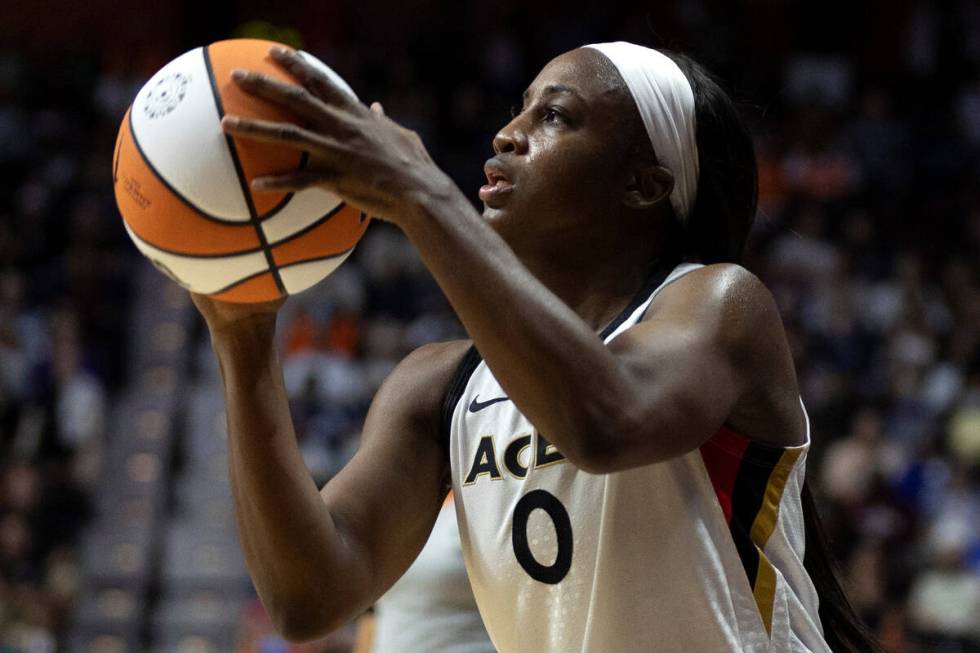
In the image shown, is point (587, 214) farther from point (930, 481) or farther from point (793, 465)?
point (930, 481)

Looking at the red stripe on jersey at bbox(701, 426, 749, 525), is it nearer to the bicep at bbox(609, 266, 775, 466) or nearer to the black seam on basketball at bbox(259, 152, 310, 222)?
the bicep at bbox(609, 266, 775, 466)

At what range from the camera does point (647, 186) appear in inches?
111

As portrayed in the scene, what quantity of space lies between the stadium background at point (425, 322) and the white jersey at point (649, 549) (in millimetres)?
5171

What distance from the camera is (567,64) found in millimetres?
2883

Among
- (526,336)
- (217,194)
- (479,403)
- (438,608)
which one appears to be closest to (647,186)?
(479,403)

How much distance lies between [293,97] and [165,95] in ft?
1.17

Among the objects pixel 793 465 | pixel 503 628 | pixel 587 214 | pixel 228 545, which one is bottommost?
pixel 228 545

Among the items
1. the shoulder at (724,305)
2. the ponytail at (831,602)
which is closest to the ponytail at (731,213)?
the ponytail at (831,602)

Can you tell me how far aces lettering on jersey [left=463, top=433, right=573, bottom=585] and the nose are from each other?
22.2 inches

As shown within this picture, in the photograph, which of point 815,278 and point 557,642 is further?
point 815,278

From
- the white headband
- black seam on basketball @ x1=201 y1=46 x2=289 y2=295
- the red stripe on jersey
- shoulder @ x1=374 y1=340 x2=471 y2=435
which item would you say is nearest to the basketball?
black seam on basketball @ x1=201 y1=46 x2=289 y2=295

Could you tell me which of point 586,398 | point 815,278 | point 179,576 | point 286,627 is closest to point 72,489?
point 179,576

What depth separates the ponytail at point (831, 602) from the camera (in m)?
2.80

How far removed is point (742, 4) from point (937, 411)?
7.13 metres
